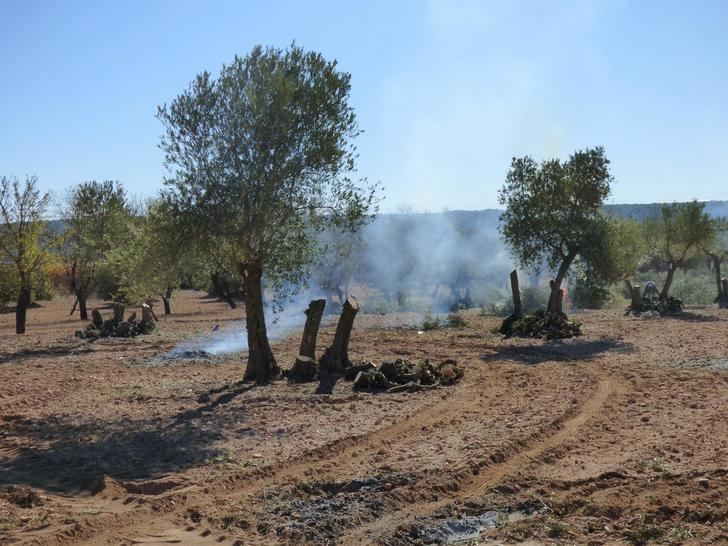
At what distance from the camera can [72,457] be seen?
9.55m

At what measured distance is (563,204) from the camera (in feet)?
80.0

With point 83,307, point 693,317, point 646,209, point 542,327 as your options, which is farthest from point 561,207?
point 646,209

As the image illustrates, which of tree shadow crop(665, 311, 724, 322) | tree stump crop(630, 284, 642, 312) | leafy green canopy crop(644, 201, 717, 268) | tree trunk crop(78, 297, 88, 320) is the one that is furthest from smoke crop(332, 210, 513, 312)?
tree shadow crop(665, 311, 724, 322)

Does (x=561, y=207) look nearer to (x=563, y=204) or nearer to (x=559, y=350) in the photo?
(x=563, y=204)

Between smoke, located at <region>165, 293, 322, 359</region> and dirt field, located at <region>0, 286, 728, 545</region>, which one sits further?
smoke, located at <region>165, 293, 322, 359</region>

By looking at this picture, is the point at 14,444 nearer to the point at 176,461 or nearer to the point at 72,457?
the point at 72,457

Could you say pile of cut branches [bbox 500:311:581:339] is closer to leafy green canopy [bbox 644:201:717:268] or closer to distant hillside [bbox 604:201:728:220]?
leafy green canopy [bbox 644:201:717:268]

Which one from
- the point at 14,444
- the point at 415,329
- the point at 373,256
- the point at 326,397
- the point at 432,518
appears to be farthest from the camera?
the point at 373,256

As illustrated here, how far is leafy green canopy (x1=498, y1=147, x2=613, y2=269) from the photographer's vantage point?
955 inches

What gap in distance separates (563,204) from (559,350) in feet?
19.4

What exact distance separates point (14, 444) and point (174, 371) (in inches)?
268

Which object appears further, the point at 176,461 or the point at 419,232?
the point at 419,232

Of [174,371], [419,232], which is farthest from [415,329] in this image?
[419,232]

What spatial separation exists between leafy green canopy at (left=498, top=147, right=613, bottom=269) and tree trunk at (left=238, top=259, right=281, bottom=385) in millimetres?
12068
